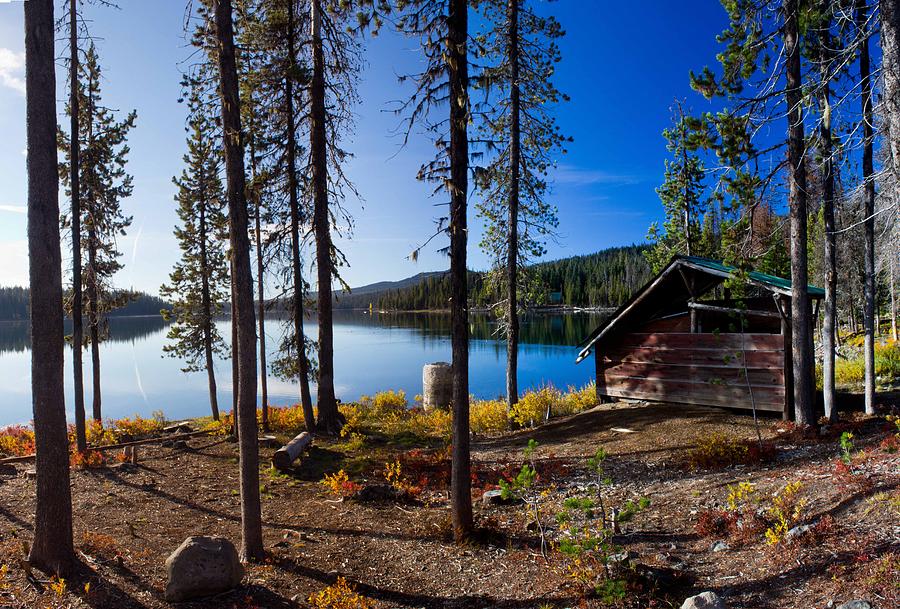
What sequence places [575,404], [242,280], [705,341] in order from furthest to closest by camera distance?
[575,404]
[705,341]
[242,280]

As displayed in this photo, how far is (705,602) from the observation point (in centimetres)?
489

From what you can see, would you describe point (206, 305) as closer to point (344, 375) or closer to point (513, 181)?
point (513, 181)

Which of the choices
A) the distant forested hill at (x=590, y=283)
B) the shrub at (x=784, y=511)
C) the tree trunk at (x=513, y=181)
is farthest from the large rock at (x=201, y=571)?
the distant forested hill at (x=590, y=283)

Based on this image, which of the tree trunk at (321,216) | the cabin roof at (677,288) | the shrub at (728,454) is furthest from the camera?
the tree trunk at (321,216)

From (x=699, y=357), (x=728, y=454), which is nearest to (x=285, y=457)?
(x=728, y=454)

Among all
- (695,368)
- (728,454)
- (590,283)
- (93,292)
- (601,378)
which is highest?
(590,283)

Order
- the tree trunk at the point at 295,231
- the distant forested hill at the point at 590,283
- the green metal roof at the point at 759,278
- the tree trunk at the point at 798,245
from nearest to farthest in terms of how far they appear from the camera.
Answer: the tree trunk at the point at 798,245 → the green metal roof at the point at 759,278 → the tree trunk at the point at 295,231 → the distant forested hill at the point at 590,283

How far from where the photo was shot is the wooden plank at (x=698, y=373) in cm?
1288

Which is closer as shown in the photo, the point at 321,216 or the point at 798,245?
the point at 798,245

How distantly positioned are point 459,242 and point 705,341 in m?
9.97

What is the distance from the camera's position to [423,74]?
7.68 meters

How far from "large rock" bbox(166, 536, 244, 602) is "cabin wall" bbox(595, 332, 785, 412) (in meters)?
11.3

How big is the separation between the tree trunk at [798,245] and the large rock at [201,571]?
11.8 meters

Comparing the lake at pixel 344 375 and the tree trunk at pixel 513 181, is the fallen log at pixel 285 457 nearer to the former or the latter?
the lake at pixel 344 375
